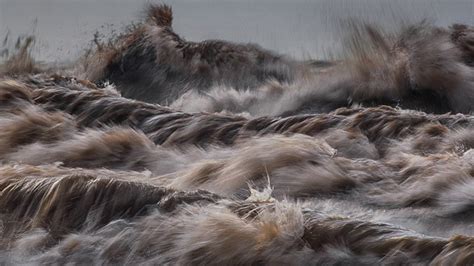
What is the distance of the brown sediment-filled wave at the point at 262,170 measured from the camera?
2.39 meters

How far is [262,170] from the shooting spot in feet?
11.0

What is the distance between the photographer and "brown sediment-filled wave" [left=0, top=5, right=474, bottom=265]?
2.39m

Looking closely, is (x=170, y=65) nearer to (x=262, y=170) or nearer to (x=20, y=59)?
(x=20, y=59)

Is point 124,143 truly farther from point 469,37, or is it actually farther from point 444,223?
point 469,37

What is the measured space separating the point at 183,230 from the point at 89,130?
172 cm

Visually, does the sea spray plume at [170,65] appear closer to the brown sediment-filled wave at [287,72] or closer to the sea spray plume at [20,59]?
the brown sediment-filled wave at [287,72]

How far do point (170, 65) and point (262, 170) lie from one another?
13.2 ft

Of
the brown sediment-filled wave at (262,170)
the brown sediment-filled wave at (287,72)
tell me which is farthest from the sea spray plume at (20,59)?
the brown sediment-filled wave at (287,72)

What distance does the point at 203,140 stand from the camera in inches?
160

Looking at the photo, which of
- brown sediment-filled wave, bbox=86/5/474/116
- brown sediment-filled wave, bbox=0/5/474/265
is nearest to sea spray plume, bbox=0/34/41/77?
brown sediment-filled wave, bbox=0/5/474/265

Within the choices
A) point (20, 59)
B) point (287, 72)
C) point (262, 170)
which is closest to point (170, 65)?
point (287, 72)

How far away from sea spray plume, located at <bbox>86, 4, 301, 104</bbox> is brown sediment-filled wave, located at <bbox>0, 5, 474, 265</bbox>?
2.79ft

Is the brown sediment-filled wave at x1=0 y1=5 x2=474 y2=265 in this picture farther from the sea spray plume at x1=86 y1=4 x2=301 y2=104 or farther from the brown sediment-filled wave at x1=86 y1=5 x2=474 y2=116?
the sea spray plume at x1=86 y1=4 x2=301 y2=104

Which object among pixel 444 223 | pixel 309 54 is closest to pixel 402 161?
pixel 444 223
